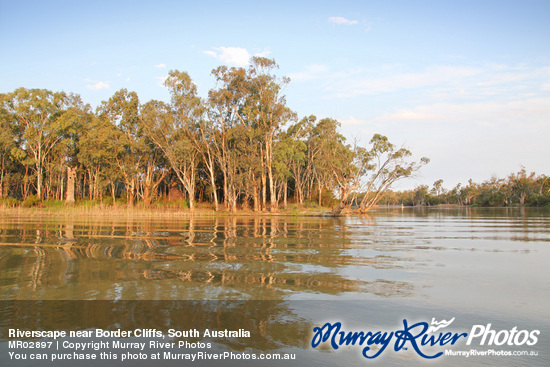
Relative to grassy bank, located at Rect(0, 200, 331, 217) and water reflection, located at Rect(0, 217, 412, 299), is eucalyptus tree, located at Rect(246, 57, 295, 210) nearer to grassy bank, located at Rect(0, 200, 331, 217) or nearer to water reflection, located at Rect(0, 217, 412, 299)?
grassy bank, located at Rect(0, 200, 331, 217)

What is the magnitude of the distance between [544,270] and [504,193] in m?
119

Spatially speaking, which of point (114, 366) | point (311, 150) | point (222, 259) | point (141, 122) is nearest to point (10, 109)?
point (141, 122)

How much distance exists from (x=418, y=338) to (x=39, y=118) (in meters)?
59.6

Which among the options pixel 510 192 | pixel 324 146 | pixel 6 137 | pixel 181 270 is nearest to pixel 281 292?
pixel 181 270

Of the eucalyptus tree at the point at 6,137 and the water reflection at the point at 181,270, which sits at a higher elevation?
the eucalyptus tree at the point at 6,137

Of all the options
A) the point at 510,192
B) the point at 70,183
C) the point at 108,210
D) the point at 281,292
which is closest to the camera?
the point at 281,292

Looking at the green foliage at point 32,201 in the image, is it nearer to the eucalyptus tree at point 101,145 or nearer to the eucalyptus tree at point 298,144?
the eucalyptus tree at point 101,145

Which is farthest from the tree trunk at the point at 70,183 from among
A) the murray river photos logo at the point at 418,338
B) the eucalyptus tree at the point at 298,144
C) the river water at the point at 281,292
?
the murray river photos logo at the point at 418,338

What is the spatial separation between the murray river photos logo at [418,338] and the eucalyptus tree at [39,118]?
182 ft

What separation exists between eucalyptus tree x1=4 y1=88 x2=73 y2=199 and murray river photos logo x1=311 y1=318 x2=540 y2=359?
5533 centimetres

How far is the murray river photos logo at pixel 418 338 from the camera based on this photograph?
4.76 metres

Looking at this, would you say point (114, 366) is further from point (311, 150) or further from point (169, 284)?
point (311, 150)

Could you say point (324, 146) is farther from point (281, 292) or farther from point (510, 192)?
point (510, 192)

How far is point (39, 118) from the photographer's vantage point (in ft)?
170
